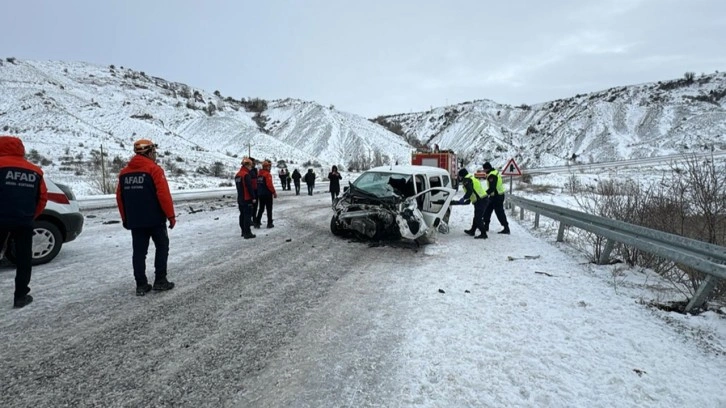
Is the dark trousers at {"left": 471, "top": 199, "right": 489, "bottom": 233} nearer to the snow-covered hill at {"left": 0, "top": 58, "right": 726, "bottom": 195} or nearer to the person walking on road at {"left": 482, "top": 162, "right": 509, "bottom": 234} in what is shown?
the person walking on road at {"left": 482, "top": 162, "right": 509, "bottom": 234}

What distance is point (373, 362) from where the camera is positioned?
292 centimetres

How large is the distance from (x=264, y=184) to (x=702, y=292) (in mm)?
8037

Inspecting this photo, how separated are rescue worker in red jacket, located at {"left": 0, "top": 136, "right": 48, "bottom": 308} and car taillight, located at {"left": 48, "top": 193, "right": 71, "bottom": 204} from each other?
177 cm

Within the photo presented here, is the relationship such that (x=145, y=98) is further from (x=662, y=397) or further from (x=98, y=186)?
(x=662, y=397)

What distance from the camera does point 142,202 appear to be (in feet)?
13.9

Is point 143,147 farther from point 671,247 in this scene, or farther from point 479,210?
point 479,210

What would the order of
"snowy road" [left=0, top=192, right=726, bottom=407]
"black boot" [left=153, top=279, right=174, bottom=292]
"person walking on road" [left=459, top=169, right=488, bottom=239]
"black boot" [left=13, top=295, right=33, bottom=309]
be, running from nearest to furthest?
"snowy road" [left=0, top=192, right=726, bottom=407]
"black boot" [left=13, top=295, right=33, bottom=309]
"black boot" [left=153, top=279, right=174, bottom=292]
"person walking on road" [left=459, top=169, right=488, bottom=239]

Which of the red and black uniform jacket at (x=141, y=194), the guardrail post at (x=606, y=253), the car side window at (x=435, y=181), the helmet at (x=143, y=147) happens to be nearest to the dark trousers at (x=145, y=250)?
the red and black uniform jacket at (x=141, y=194)

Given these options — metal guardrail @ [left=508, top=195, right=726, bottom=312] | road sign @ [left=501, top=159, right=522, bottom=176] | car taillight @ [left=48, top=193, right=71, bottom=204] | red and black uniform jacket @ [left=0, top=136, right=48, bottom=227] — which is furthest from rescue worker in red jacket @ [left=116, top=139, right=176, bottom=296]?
road sign @ [left=501, top=159, right=522, bottom=176]

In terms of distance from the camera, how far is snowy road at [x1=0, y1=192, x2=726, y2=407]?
2.50 meters

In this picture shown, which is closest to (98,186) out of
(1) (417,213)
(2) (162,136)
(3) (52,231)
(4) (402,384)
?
(3) (52,231)

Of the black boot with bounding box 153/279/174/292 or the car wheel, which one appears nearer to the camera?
the black boot with bounding box 153/279/174/292

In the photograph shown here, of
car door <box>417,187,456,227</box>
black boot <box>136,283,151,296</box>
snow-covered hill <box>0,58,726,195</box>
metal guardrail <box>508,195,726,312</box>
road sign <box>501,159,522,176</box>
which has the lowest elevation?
black boot <box>136,283,151,296</box>

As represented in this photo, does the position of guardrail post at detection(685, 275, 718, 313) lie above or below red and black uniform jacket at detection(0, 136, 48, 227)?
below
